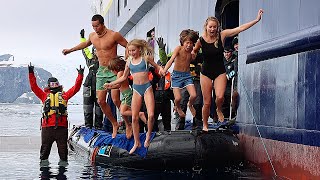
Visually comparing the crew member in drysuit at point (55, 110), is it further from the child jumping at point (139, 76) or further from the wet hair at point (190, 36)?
the wet hair at point (190, 36)

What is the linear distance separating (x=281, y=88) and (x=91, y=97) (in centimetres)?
601

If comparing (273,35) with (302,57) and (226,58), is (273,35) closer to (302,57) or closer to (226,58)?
(302,57)

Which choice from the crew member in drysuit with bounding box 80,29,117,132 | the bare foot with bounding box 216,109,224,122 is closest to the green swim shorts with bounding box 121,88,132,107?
the bare foot with bounding box 216,109,224,122

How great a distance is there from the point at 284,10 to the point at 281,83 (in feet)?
3.44

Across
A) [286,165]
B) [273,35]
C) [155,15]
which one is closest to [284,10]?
[273,35]

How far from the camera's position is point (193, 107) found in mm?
11469

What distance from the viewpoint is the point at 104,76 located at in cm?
1134

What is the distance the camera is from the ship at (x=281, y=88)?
7629 mm

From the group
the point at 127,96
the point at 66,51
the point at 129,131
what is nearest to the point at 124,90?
the point at 127,96

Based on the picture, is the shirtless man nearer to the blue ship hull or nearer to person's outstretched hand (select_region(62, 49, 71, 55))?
person's outstretched hand (select_region(62, 49, 71, 55))

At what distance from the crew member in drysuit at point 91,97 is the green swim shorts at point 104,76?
198 cm

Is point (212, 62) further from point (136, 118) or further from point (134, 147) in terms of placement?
point (134, 147)

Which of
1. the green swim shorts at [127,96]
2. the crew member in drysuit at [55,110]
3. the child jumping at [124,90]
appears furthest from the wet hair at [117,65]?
the crew member in drysuit at [55,110]

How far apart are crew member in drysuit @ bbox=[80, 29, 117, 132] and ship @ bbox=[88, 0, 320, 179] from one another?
3.77 meters
